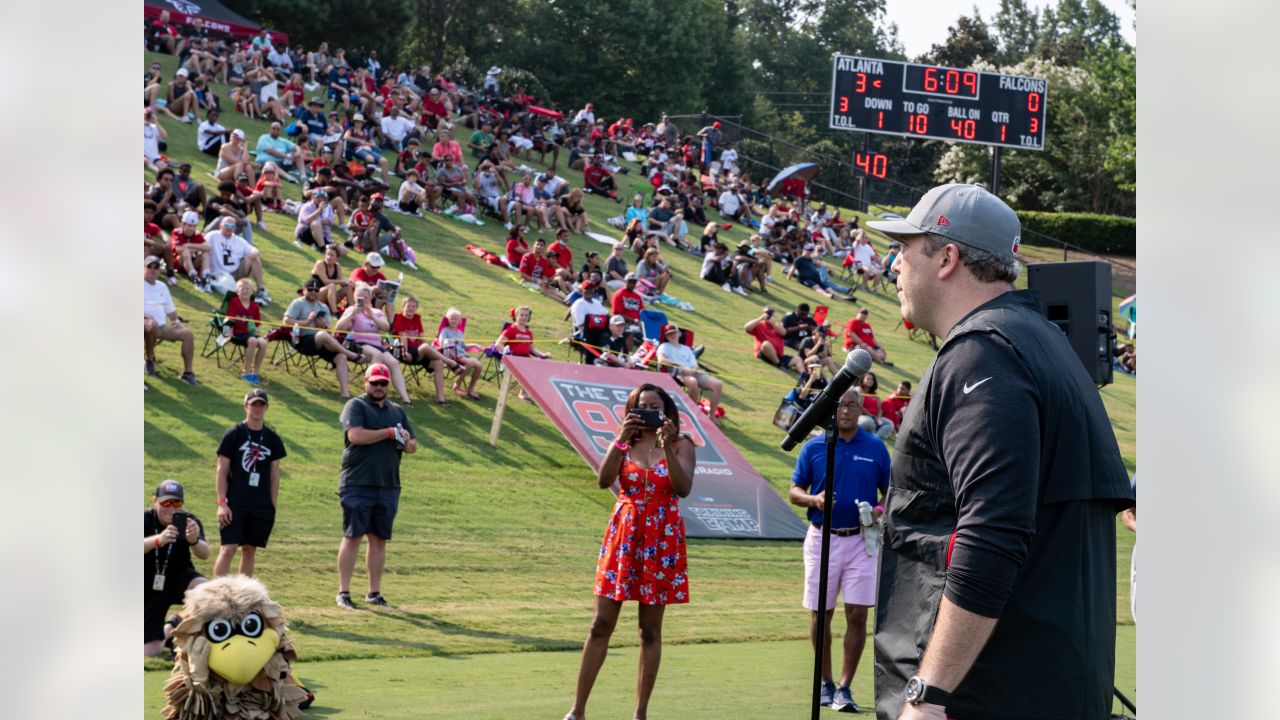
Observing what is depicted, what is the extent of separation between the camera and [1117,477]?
278 centimetres

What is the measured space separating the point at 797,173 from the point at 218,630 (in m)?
37.1

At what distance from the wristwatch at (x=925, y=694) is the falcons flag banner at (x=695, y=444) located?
40.7 ft

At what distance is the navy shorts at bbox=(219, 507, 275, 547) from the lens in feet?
34.4

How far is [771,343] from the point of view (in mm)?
23469

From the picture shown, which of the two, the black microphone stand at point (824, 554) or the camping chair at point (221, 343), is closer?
the black microphone stand at point (824, 554)

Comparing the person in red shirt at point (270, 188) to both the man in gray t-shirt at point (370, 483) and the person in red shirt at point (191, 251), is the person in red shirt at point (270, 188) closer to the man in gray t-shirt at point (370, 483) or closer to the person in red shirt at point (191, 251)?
the person in red shirt at point (191, 251)

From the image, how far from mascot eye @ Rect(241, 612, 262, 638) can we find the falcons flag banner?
9.00m

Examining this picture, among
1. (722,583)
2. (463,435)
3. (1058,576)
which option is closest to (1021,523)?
(1058,576)

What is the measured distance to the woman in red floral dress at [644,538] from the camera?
6633mm

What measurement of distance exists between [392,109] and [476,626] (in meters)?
21.4

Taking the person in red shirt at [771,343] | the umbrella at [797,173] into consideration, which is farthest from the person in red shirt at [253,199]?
the umbrella at [797,173]

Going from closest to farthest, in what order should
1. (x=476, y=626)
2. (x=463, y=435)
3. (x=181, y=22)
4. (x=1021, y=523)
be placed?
1. (x=1021, y=523)
2. (x=476, y=626)
3. (x=463, y=435)
4. (x=181, y=22)
